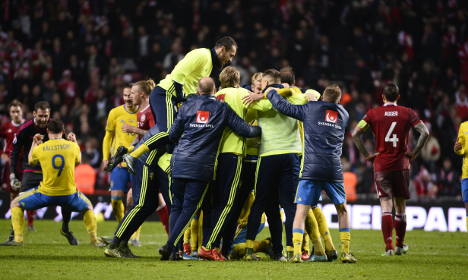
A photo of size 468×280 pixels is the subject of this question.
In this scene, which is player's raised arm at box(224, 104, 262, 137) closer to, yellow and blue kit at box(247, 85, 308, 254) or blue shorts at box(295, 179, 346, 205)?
yellow and blue kit at box(247, 85, 308, 254)

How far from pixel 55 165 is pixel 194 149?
316 centimetres

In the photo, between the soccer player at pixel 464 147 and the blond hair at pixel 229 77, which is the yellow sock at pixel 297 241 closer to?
the blond hair at pixel 229 77

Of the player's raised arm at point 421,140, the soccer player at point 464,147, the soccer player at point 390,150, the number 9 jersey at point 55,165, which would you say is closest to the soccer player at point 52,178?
the number 9 jersey at point 55,165

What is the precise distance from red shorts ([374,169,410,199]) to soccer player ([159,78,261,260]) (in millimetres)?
2619

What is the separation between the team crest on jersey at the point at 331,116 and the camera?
33.0 ft

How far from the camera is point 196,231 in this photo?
11062mm

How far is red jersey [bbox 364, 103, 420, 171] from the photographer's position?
1177cm

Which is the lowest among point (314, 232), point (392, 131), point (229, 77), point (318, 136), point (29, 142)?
point (314, 232)

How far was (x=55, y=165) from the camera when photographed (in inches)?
483

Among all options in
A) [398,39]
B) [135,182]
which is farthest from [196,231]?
[398,39]

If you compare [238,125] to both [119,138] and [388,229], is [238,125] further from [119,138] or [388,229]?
[119,138]

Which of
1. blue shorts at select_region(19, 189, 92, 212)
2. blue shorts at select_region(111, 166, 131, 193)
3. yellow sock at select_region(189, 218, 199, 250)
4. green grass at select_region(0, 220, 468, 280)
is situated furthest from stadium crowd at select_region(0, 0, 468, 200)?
yellow sock at select_region(189, 218, 199, 250)

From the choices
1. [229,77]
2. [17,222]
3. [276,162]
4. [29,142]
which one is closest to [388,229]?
[276,162]

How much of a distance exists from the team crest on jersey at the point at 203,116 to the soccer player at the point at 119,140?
352cm
